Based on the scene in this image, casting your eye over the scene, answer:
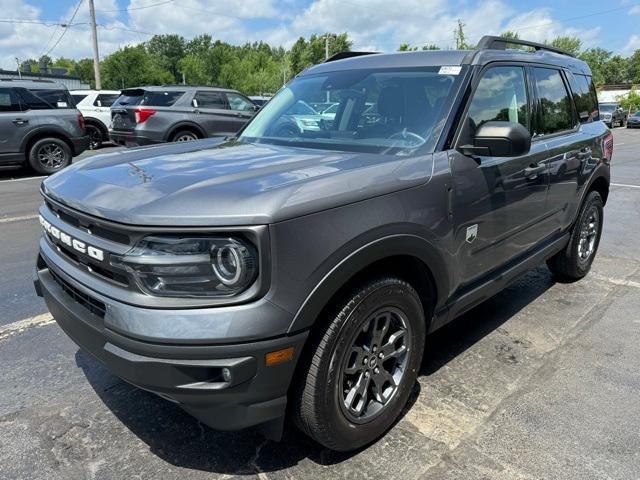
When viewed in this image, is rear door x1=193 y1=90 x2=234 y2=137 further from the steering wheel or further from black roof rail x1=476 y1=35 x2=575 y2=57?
the steering wheel

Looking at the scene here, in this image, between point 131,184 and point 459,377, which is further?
point 459,377

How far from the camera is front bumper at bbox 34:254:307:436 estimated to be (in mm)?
1853

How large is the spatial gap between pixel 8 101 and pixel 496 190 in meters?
11.0

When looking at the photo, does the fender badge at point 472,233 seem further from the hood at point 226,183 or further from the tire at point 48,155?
the tire at point 48,155

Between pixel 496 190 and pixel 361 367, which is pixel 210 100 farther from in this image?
pixel 361 367

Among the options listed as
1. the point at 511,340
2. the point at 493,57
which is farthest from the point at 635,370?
the point at 493,57

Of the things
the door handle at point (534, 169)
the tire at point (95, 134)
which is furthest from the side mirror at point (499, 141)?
the tire at point (95, 134)

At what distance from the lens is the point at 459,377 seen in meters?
3.11

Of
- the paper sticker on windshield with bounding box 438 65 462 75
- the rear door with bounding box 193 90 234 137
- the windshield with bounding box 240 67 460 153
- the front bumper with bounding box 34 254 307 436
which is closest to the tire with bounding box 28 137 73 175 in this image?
the rear door with bounding box 193 90 234 137

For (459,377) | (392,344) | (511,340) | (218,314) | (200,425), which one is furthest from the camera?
(511,340)

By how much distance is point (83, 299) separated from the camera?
220cm

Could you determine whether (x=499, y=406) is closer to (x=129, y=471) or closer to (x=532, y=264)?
(x=532, y=264)

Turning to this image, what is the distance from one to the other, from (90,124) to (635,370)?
16.5 m

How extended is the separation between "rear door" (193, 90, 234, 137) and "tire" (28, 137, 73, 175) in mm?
2976
